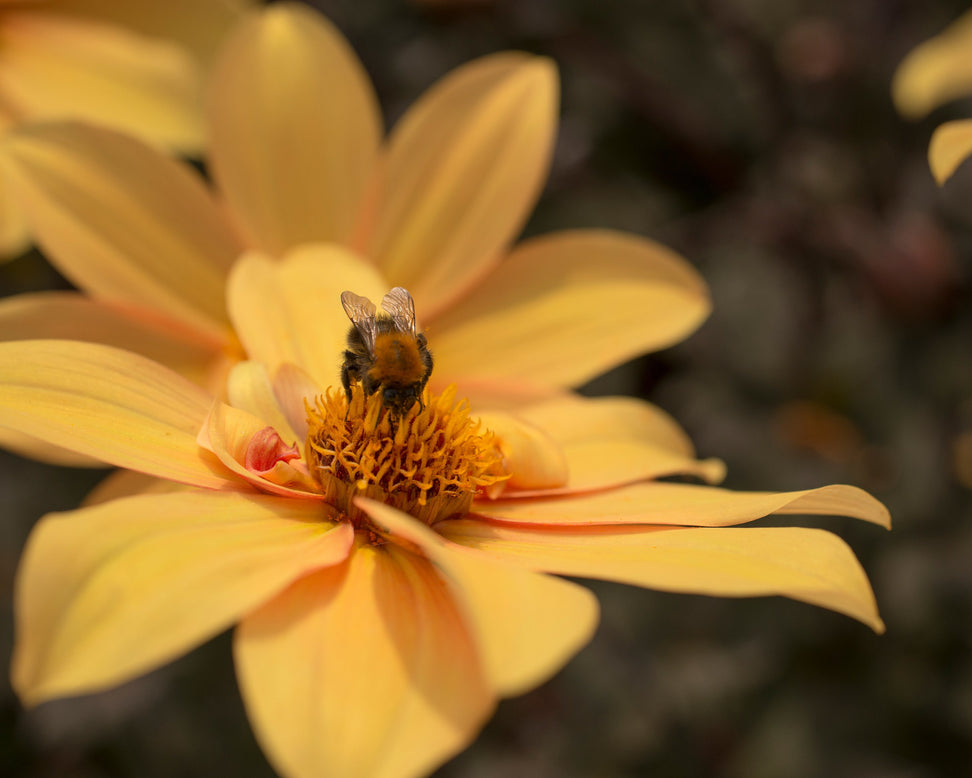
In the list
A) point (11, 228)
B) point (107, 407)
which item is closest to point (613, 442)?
point (107, 407)

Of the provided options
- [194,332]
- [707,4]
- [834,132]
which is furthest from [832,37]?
[194,332]

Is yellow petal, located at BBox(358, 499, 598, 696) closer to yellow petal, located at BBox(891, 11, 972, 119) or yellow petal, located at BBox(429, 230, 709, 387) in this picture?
yellow petal, located at BBox(429, 230, 709, 387)

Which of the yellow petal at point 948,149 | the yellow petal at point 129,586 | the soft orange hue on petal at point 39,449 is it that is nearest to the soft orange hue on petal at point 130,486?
the soft orange hue on petal at point 39,449

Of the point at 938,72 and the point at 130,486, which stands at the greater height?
the point at 938,72

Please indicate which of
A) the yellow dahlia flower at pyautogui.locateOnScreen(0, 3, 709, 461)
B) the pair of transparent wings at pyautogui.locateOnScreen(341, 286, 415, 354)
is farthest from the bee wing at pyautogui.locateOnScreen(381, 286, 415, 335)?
the yellow dahlia flower at pyautogui.locateOnScreen(0, 3, 709, 461)

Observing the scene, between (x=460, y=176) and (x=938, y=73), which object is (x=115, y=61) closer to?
(x=460, y=176)

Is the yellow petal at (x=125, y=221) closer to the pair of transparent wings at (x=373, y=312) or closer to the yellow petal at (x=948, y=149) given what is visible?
the pair of transparent wings at (x=373, y=312)
